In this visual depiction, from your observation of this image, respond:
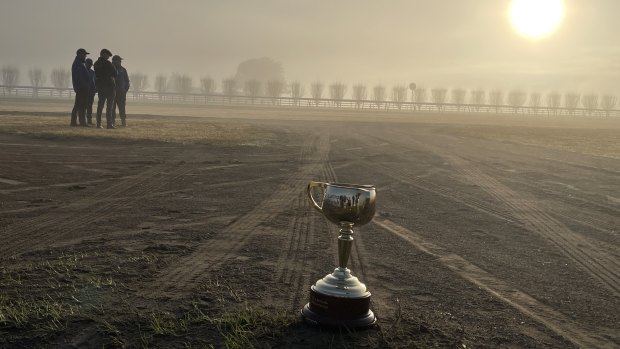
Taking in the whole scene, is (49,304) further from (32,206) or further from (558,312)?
(32,206)

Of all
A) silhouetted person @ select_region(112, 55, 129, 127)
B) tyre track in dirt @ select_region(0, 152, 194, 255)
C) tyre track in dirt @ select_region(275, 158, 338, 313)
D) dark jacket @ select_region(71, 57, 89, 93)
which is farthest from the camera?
silhouetted person @ select_region(112, 55, 129, 127)

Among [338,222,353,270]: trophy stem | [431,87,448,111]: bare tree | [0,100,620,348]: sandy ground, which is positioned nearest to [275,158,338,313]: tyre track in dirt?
[0,100,620,348]: sandy ground

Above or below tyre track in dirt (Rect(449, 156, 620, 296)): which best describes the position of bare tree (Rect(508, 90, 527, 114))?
above

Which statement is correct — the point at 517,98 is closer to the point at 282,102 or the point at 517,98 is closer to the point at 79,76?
the point at 282,102

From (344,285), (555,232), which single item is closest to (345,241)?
(344,285)

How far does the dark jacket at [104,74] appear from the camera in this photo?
1836 centimetres

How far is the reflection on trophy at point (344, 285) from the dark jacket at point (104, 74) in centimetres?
1685

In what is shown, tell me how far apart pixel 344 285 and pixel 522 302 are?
1585mm

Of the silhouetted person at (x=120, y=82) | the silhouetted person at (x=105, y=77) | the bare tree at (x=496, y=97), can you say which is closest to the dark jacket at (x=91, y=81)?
the silhouetted person at (x=105, y=77)

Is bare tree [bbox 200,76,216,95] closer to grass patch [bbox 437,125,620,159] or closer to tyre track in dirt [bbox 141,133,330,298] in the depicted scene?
grass patch [bbox 437,125,620,159]

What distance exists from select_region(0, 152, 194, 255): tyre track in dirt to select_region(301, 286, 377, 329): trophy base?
2917 millimetres

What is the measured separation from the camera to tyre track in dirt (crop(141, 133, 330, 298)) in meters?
4.17

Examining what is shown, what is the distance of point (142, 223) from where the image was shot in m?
6.25

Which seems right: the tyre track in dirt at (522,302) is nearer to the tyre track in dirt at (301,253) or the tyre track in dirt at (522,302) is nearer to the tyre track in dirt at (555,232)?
the tyre track in dirt at (555,232)
